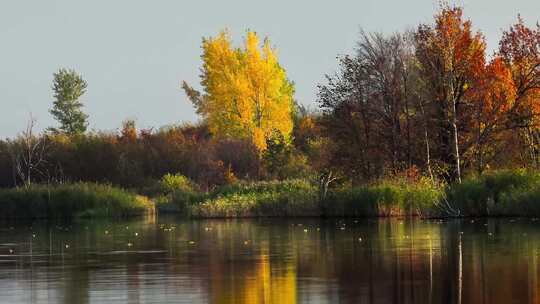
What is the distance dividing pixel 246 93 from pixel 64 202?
2258cm

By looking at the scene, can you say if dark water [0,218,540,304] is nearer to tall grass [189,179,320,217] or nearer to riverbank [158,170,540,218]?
riverbank [158,170,540,218]

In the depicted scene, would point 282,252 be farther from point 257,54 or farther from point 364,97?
point 257,54

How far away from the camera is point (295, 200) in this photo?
5038cm

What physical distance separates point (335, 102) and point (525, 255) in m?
31.7

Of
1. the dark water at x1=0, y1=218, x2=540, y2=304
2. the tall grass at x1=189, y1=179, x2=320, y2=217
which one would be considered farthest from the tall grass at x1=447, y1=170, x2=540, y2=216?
the tall grass at x1=189, y1=179, x2=320, y2=217

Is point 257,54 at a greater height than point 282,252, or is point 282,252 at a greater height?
point 257,54

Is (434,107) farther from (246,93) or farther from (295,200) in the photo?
(246,93)

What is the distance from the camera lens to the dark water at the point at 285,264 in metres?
18.4

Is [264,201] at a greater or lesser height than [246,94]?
lesser

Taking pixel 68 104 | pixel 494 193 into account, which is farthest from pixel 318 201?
pixel 68 104

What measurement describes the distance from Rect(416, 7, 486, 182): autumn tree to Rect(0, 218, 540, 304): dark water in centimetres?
1195

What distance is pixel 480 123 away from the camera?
51.9 m

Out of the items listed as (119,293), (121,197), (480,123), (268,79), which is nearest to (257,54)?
(268,79)

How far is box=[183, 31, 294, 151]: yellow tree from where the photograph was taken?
77.4 m
